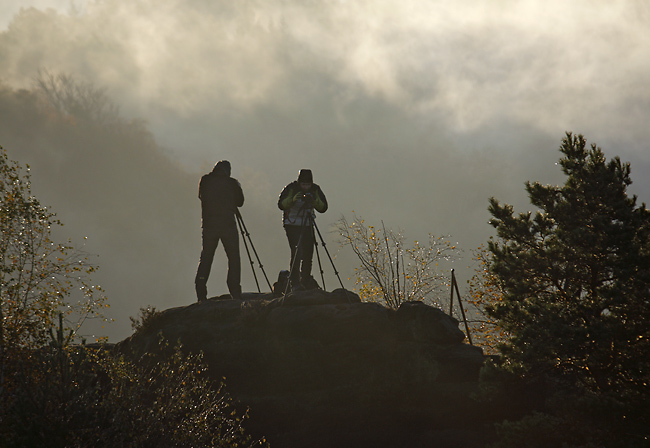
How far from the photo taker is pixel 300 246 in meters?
15.8

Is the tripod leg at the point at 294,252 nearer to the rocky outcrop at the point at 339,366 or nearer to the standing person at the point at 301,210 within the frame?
the standing person at the point at 301,210

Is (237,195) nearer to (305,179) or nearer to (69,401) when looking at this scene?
(305,179)

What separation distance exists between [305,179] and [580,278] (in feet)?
24.4

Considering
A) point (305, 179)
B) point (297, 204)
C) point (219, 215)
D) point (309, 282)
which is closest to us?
point (305, 179)

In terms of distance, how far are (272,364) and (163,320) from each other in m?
3.99

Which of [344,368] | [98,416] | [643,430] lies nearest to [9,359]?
[98,416]

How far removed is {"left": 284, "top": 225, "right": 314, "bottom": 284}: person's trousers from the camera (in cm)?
1577

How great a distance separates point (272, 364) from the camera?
16062 millimetres

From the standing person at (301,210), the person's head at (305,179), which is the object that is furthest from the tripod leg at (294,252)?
the person's head at (305,179)

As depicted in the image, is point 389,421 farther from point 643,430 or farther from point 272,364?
point 643,430

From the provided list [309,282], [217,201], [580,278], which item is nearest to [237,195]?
[217,201]

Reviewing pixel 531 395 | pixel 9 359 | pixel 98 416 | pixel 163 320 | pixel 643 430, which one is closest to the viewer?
pixel 98 416

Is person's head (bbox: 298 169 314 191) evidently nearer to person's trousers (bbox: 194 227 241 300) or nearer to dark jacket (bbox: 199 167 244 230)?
dark jacket (bbox: 199 167 244 230)

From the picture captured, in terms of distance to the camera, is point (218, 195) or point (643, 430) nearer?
point (643, 430)
